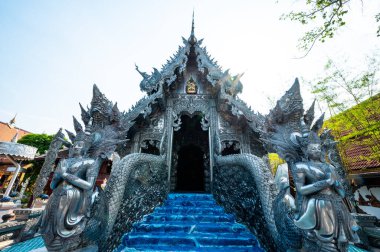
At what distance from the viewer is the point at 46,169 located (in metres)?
5.55

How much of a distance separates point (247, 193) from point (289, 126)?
175cm

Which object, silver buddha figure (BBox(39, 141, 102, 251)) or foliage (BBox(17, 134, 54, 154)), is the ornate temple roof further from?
foliage (BBox(17, 134, 54, 154))

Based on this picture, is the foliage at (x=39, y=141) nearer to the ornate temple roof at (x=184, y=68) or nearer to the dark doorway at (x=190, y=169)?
the dark doorway at (x=190, y=169)

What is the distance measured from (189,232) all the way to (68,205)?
2.39m

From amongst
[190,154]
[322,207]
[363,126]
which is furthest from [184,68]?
[363,126]

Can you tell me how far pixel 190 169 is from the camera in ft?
31.9

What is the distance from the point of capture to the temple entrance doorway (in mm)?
8852

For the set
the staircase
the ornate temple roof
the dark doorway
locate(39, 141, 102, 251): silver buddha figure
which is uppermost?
the ornate temple roof

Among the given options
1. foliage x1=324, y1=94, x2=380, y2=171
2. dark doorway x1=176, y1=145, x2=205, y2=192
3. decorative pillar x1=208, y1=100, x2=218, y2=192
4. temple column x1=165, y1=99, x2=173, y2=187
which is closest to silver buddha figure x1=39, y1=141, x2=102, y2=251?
temple column x1=165, y1=99, x2=173, y2=187

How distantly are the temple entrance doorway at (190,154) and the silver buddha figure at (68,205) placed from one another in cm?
591

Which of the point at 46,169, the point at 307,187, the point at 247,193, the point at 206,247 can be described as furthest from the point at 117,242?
the point at 46,169

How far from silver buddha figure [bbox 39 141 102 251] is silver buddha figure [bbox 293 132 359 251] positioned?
2835 mm

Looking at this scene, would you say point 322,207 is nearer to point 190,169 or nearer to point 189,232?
point 189,232

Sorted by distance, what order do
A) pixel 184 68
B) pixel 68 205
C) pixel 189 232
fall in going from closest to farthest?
pixel 68 205 < pixel 189 232 < pixel 184 68
